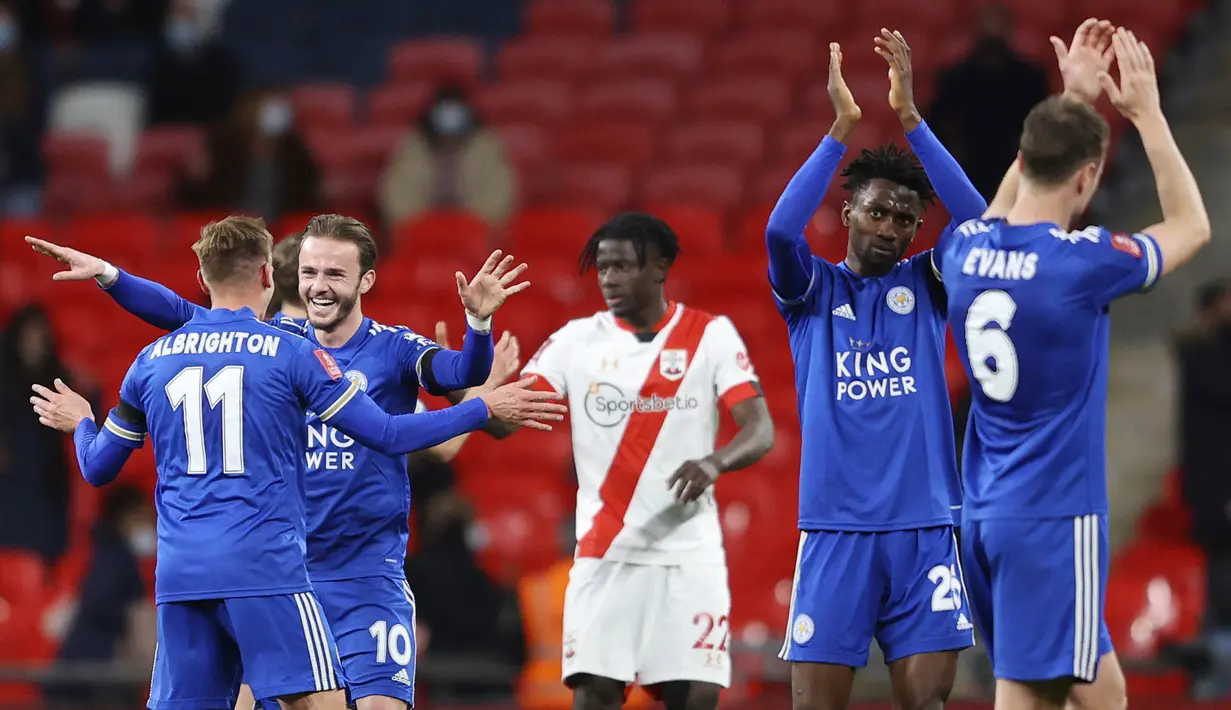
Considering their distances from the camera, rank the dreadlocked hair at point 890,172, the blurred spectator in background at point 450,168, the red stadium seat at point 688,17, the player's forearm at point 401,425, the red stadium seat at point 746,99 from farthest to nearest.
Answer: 1. the red stadium seat at point 688,17
2. the red stadium seat at point 746,99
3. the blurred spectator in background at point 450,168
4. the dreadlocked hair at point 890,172
5. the player's forearm at point 401,425

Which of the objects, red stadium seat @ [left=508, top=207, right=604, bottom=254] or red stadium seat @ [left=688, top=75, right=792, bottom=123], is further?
red stadium seat @ [left=688, top=75, right=792, bottom=123]

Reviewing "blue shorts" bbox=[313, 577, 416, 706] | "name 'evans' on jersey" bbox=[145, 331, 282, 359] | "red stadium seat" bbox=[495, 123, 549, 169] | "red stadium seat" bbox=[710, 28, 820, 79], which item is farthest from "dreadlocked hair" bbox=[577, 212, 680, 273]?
"red stadium seat" bbox=[710, 28, 820, 79]

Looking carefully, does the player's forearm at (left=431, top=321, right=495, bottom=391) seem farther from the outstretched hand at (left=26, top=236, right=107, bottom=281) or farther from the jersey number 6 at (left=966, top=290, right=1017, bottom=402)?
the jersey number 6 at (left=966, top=290, right=1017, bottom=402)

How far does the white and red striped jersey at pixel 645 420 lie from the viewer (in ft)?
25.2

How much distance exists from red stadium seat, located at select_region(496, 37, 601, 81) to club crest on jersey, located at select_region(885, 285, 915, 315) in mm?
10182

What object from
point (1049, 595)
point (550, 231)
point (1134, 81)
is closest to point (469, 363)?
point (1049, 595)

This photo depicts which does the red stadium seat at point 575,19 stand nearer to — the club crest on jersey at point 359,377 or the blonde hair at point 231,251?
the club crest on jersey at point 359,377

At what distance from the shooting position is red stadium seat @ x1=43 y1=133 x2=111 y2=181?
16578 millimetres

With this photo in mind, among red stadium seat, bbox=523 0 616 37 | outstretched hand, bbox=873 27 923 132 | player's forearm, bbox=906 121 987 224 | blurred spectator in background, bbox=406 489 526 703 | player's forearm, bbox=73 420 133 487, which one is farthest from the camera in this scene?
red stadium seat, bbox=523 0 616 37

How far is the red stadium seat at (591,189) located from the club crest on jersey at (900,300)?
26.7ft

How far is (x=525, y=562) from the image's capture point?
12.3 metres

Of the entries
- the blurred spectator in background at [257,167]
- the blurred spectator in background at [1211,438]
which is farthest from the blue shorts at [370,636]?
the blurred spectator in background at [257,167]

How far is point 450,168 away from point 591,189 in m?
1.20

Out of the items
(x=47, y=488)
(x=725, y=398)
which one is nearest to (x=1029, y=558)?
(x=725, y=398)
